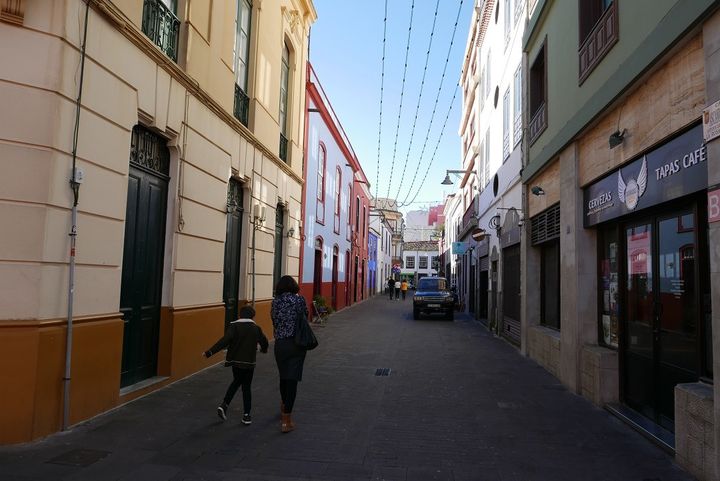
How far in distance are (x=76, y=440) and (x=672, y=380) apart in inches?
235

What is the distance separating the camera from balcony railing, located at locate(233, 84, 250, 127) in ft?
33.2

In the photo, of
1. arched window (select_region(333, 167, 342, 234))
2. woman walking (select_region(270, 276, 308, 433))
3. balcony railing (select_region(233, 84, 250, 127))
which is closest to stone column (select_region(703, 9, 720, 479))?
woman walking (select_region(270, 276, 308, 433))

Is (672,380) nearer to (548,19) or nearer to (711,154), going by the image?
(711,154)

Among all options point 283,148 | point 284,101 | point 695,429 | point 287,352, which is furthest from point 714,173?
point 284,101

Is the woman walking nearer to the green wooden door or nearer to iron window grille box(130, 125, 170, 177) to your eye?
the green wooden door

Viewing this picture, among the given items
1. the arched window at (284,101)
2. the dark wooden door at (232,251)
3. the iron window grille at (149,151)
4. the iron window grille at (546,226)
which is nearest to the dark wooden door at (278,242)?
the arched window at (284,101)

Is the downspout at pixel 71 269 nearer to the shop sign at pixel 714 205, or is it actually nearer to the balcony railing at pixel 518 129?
the shop sign at pixel 714 205

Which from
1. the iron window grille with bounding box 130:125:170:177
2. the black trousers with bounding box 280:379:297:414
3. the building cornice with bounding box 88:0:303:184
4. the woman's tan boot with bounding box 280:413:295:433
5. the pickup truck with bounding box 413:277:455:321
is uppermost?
the building cornice with bounding box 88:0:303:184

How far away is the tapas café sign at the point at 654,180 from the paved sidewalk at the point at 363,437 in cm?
253

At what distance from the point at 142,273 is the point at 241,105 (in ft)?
15.2

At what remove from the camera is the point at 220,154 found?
9055 mm

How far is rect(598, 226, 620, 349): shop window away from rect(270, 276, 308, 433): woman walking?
4.20m

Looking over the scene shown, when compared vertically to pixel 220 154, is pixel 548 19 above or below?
above

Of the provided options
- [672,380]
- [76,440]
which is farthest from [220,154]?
[672,380]
